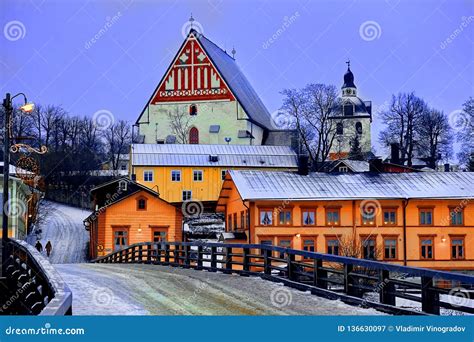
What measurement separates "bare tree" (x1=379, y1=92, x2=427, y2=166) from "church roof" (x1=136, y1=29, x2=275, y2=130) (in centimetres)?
1655

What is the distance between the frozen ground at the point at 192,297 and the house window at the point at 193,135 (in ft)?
172

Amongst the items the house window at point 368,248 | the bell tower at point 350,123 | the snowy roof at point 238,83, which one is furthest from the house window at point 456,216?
the snowy roof at point 238,83

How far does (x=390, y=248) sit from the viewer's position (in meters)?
36.7

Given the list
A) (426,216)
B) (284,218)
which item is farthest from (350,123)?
(284,218)

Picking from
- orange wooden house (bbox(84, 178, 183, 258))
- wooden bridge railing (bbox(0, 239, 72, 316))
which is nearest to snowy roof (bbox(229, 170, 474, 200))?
orange wooden house (bbox(84, 178, 183, 258))

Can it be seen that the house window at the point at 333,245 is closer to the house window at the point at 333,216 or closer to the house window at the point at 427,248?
the house window at the point at 333,216

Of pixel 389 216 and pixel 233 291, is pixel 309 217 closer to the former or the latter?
pixel 389 216

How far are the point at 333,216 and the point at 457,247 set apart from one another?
243 inches

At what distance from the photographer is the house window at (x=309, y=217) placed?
3688 cm

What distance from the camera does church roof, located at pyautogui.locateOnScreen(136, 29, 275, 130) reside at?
67.9 m

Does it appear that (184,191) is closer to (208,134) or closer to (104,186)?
(104,186)
